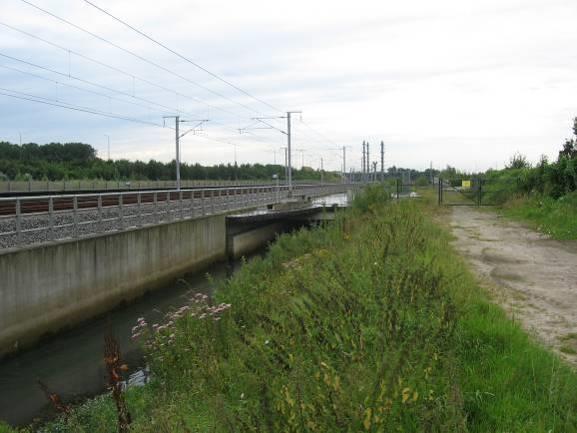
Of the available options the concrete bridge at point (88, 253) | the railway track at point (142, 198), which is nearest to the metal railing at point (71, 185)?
the railway track at point (142, 198)

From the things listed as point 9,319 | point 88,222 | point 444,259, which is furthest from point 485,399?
point 88,222

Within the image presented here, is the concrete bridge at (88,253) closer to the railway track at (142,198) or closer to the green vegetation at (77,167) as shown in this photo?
the railway track at (142,198)

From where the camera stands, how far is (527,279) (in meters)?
10.0

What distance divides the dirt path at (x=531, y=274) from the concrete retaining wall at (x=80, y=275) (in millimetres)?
10348

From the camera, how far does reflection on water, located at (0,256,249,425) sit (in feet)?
32.4

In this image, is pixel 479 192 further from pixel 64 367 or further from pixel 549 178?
pixel 64 367

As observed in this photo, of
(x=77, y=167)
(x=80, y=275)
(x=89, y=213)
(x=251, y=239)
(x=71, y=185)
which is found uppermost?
(x=77, y=167)

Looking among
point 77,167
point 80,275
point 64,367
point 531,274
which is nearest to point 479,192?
point 531,274

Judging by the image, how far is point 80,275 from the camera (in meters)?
15.6

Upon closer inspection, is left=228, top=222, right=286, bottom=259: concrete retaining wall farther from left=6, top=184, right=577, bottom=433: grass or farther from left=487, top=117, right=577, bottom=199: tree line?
left=6, top=184, right=577, bottom=433: grass

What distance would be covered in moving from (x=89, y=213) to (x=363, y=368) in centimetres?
1497

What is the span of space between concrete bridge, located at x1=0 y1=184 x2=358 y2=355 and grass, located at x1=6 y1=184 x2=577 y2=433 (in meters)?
5.92

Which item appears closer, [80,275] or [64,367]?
[64,367]

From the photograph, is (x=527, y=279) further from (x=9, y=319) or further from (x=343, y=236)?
(x=9, y=319)
